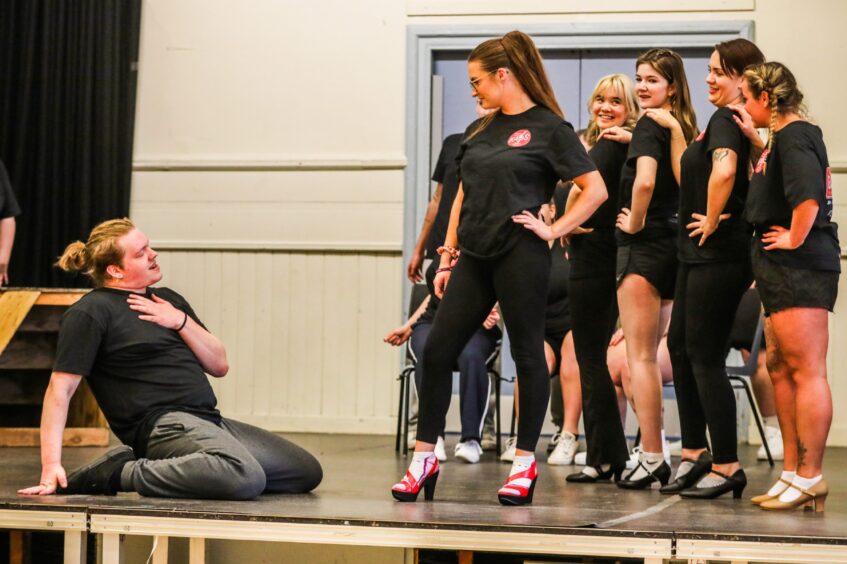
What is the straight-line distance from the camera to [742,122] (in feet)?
10.5

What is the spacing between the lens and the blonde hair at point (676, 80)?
345cm

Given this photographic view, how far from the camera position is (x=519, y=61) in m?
3.05

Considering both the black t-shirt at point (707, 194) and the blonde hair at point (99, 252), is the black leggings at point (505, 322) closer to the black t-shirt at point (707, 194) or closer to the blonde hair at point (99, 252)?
the black t-shirt at point (707, 194)

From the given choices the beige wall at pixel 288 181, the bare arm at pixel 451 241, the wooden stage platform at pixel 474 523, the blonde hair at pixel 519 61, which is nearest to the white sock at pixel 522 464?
the wooden stage platform at pixel 474 523

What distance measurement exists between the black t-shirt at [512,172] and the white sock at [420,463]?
57cm

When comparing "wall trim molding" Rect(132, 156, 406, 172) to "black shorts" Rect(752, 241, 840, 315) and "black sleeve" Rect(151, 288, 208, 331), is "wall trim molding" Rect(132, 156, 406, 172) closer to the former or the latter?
"black sleeve" Rect(151, 288, 208, 331)

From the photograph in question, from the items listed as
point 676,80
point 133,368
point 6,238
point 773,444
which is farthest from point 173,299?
point 773,444

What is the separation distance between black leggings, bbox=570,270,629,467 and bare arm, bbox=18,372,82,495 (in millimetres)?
1612

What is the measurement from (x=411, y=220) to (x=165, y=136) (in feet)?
4.85

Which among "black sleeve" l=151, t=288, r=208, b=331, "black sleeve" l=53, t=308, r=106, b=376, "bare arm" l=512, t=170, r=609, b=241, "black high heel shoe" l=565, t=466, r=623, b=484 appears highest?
"bare arm" l=512, t=170, r=609, b=241

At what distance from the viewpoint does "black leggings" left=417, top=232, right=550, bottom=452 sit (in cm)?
298

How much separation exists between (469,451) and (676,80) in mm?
1785

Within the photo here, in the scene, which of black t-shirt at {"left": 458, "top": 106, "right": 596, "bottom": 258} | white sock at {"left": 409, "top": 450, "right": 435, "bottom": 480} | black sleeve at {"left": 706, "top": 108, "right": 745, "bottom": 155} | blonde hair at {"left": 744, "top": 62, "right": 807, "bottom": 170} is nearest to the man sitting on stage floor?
white sock at {"left": 409, "top": 450, "right": 435, "bottom": 480}

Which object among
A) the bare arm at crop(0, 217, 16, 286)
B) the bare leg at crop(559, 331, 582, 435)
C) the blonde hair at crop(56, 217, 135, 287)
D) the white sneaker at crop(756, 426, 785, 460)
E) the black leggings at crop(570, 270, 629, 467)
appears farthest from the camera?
the bare arm at crop(0, 217, 16, 286)
